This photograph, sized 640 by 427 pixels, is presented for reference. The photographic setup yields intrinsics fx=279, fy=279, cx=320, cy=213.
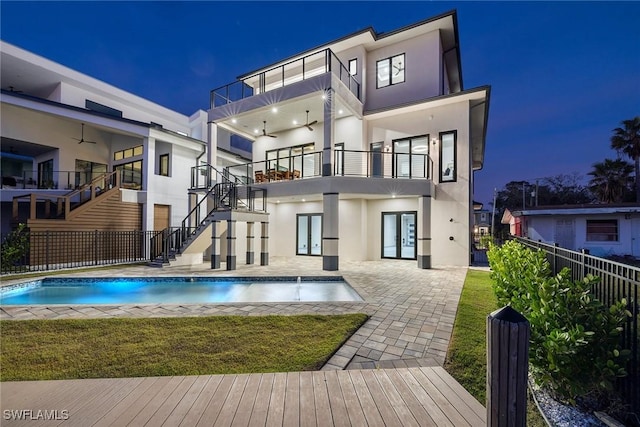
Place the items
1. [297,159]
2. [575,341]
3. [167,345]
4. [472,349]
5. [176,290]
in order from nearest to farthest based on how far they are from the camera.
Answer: [575,341]
[472,349]
[167,345]
[176,290]
[297,159]

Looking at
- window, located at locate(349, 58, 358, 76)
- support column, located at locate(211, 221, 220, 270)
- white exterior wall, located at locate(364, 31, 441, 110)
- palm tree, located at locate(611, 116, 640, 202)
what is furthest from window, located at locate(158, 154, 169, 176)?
palm tree, located at locate(611, 116, 640, 202)

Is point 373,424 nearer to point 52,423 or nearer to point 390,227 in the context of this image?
point 52,423

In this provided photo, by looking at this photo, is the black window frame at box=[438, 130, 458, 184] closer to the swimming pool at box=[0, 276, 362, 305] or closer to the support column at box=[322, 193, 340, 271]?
the support column at box=[322, 193, 340, 271]

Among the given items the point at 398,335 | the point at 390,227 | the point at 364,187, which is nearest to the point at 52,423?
the point at 398,335

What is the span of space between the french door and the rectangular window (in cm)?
227

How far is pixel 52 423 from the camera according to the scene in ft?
7.81

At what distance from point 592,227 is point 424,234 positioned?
12.9m

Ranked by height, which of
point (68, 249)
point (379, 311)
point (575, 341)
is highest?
→ point (575, 341)

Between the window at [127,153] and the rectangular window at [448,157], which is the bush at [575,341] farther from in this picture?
the window at [127,153]

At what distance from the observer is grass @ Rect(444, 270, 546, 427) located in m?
2.89

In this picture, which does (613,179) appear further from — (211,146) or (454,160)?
(211,146)

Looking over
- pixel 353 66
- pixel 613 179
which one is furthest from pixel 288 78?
pixel 613 179

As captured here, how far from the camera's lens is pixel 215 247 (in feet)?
36.7

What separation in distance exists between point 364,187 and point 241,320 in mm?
7627
